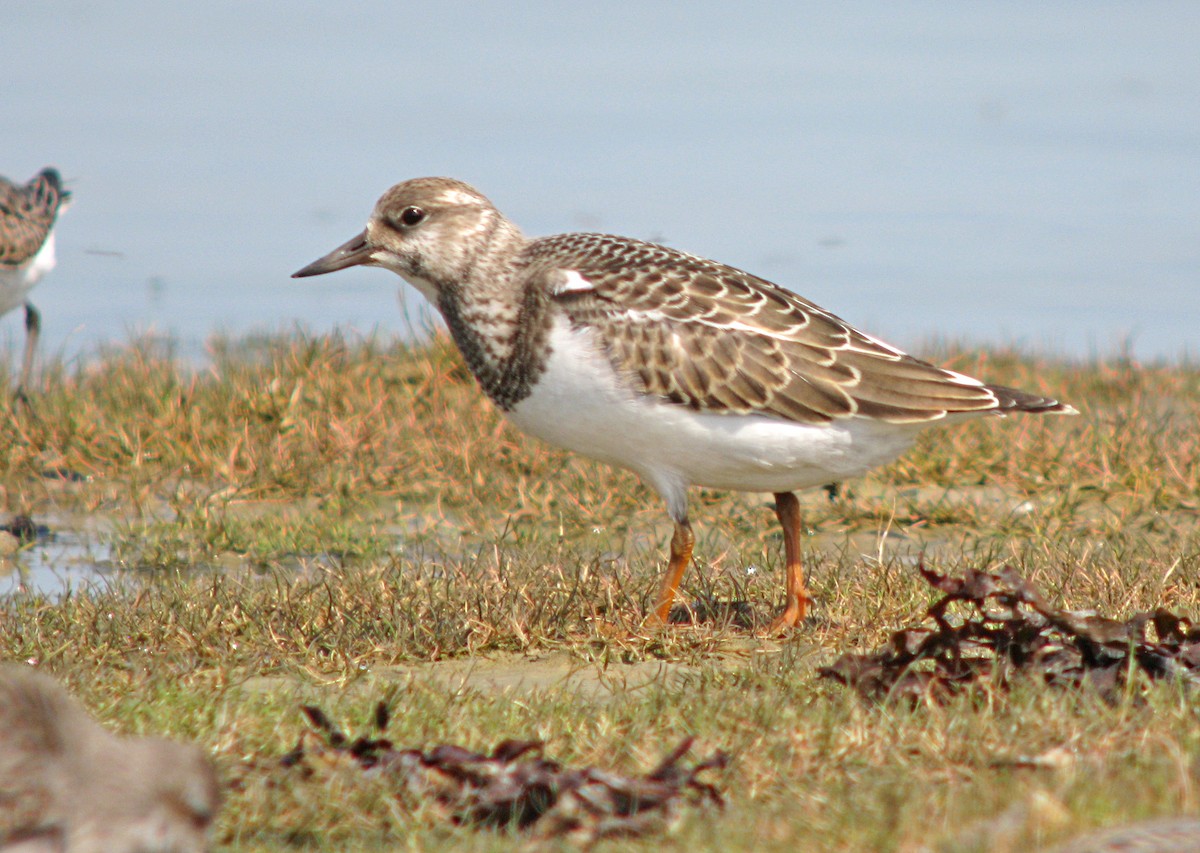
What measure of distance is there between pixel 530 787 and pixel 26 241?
9.64 m

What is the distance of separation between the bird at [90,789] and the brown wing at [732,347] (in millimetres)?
2688

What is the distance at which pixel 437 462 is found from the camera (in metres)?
8.68

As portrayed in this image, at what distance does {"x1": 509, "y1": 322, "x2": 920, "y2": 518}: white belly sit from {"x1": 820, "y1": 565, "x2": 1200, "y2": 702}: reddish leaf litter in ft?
3.63

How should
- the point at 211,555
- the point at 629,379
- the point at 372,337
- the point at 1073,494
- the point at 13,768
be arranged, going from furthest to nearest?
1. the point at 372,337
2. the point at 1073,494
3. the point at 211,555
4. the point at 629,379
5. the point at 13,768

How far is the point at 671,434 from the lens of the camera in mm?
5668

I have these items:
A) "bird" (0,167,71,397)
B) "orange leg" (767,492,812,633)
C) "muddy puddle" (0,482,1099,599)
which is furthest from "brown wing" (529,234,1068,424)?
"bird" (0,167,71,397)

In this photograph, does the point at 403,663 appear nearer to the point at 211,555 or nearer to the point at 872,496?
the point at 211,555

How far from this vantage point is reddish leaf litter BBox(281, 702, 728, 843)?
11.9ft

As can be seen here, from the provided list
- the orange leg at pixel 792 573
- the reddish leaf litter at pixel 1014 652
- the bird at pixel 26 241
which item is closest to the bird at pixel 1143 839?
the reddish leaf litter at pixel 1014 652

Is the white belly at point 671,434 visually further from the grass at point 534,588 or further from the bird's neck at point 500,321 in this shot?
the grass at point 534,588

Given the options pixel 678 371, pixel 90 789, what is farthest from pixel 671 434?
pixel 90 789

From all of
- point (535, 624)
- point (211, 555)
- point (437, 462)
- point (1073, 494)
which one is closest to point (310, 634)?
point (535, 624)

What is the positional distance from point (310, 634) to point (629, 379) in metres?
1.60

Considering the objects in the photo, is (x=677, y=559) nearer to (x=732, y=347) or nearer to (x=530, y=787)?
(x=732, y=347)
